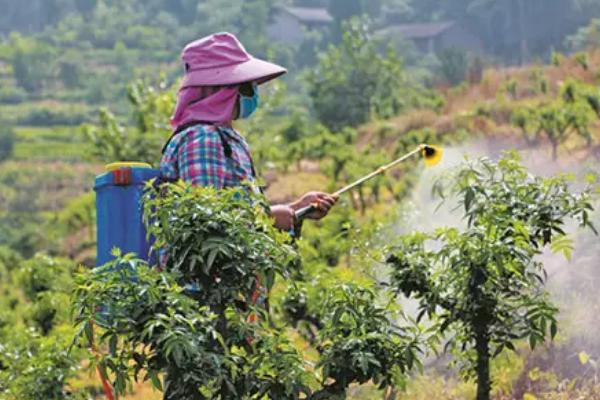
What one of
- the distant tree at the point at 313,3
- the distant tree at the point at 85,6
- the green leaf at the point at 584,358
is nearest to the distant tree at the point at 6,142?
the distant tree at the point at 313,3

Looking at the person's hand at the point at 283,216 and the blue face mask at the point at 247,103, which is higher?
the blue face mask at the point at 247,103

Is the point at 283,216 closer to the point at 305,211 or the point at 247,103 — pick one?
the point at 305,211

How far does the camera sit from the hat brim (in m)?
4.11

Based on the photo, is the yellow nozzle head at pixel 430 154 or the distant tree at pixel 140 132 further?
the distant tree at pixel 140 132

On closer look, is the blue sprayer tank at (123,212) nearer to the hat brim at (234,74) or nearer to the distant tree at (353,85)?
the hat brim at (234,74)

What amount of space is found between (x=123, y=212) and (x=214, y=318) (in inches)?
25.4

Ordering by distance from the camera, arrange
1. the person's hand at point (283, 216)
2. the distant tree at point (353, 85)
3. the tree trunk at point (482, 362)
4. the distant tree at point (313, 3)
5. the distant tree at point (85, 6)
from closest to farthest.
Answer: the person's hand at point (283, 216) → the tree trunk at point (482, 362) → the distant tree at point (353, 85) → the distant tree at point (313, 3) → the distant tree at point (85, 6)

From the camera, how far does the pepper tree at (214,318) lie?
3361 millimetres

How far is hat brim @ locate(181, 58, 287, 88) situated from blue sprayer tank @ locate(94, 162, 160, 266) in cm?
33

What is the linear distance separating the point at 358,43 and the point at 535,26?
16.3 meters

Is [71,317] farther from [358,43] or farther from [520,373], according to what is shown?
[358,43]

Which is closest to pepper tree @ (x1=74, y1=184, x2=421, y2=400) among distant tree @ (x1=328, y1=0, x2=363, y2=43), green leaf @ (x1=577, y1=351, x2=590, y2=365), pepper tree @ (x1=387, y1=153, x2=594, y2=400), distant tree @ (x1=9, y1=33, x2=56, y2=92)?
pepper tree @ (x1=387, y1=153, x2=594, y2=400)

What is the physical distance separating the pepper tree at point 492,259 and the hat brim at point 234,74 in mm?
745

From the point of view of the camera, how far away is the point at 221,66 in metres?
4.16
